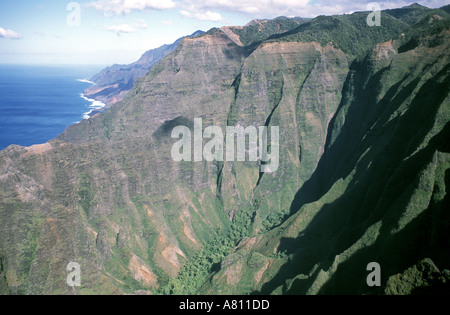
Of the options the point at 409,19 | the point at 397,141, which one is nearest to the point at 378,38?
the point at 409,19

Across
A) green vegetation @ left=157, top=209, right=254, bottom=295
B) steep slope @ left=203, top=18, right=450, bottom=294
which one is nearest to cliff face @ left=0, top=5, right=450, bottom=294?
steep slope @ left=203, top=18, right=450, bottom=294

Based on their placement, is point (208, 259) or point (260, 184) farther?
point (260, 184)

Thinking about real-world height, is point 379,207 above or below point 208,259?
above

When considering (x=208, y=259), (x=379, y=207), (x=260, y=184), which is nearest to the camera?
(x=379, y=207)

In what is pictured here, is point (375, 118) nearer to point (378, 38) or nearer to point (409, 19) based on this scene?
point (378, 38)

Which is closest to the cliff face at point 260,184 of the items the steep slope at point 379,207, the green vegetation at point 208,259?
the steep slope at point 379,207

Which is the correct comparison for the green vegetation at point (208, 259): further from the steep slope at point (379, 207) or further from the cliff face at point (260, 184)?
the steep slope at point (379, 207)

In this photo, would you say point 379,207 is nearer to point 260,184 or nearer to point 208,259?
point 208,259

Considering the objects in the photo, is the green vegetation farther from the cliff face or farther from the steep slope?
the steep slope

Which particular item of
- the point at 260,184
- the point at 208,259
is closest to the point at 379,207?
the point at 208,259
